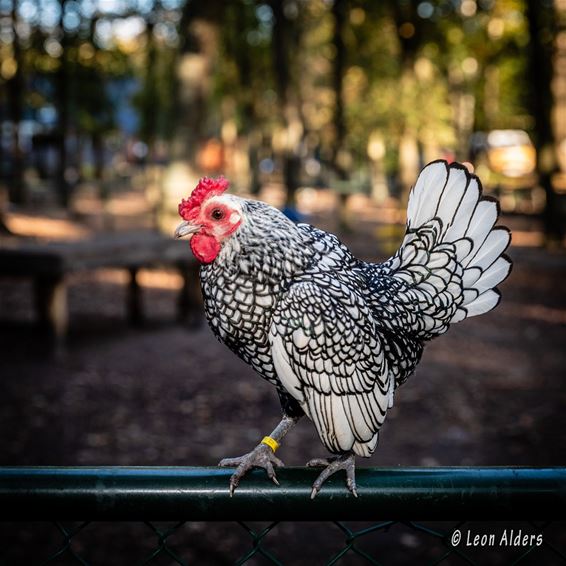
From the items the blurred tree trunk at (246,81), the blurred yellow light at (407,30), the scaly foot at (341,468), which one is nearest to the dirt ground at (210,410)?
the scaly foot at (341,468)

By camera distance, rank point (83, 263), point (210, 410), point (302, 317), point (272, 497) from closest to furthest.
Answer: point (272, 497), point (302, 317), point (210, 410), point (83, 263)

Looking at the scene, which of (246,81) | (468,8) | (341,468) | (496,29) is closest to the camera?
(341,468)

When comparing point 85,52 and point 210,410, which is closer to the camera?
point 210,410

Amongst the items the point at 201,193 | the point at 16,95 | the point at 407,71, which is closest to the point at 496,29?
the point at 407,71

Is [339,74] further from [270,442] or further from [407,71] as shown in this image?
[270,442]

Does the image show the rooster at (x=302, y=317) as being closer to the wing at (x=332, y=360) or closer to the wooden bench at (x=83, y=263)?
the wing at (x=332, y=360)

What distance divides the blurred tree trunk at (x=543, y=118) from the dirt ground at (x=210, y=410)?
17.2ft

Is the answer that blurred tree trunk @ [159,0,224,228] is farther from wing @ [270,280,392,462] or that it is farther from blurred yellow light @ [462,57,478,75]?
blurred yellow light @ [462,57,478,75]

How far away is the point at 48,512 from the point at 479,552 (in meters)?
3.48

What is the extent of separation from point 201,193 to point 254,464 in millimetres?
688

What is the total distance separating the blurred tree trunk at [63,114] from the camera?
19.6 m

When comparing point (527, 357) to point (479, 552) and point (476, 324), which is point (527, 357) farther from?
point (479, 552)

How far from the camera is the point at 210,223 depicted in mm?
1827

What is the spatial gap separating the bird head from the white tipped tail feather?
55cm
